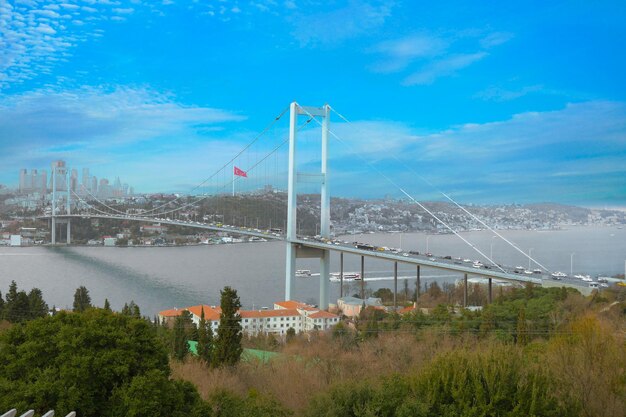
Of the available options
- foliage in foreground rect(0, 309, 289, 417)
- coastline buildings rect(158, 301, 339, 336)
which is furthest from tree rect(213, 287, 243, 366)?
coastline buildings rect(158, 301, 339, 336)

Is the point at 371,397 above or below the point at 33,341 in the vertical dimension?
below

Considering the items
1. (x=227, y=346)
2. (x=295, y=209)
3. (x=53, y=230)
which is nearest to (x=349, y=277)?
(x=295, y=209)

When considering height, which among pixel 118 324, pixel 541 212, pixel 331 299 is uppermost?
pixel 541 212

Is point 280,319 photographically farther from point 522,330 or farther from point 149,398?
point 149,398

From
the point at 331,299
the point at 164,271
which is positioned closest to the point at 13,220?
the point at 164,271

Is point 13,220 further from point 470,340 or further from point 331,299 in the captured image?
point 470,340

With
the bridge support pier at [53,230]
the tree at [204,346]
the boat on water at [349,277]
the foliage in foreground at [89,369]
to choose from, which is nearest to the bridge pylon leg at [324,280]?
the boat on water at [349,277]
